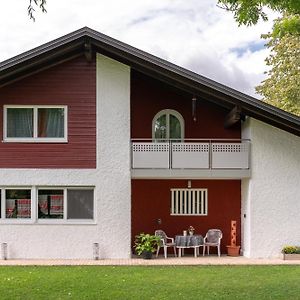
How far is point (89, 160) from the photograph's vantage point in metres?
18.1

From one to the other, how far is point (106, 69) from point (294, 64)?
1462 centimetres

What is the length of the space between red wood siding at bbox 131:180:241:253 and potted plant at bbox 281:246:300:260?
7.06ft

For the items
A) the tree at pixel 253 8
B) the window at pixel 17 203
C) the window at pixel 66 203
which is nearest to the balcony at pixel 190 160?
the window at pixel 66 203

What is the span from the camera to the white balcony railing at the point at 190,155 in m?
18.0

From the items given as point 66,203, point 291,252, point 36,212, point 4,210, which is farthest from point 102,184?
point 291,252

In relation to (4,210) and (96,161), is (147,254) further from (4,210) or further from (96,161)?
(4,210)

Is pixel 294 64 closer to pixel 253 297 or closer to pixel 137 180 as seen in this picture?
pixel 137 180

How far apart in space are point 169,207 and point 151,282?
6.77 m

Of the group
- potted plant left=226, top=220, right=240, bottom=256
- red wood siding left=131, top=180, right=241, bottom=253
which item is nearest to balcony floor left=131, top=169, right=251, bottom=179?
red wood siding left=131, top=180, right=241, bottom=253

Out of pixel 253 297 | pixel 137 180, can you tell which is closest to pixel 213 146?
pixel 137 180

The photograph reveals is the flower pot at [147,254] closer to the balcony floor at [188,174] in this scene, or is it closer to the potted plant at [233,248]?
the balcony floor at [188,174]

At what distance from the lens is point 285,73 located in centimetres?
3077

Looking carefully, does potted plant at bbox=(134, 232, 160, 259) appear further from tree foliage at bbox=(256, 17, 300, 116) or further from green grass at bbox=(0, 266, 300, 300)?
tree foliage at bbox=(256, 17, 300, 116)

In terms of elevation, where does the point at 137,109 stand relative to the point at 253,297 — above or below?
above
